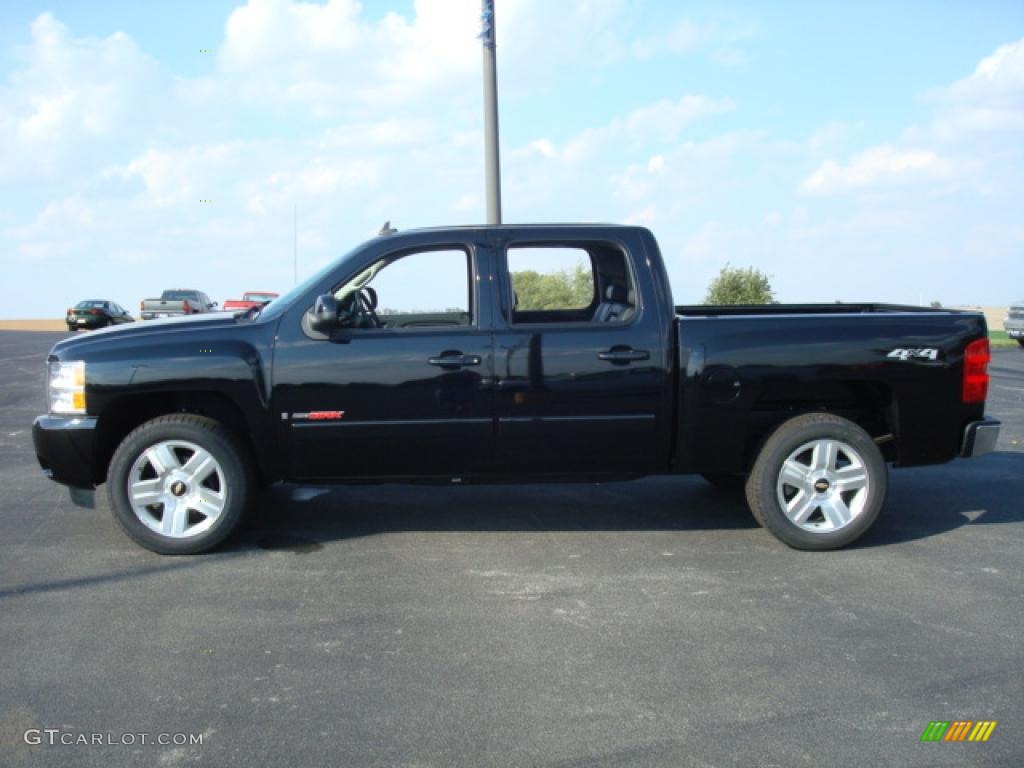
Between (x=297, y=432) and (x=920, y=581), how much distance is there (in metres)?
3.56

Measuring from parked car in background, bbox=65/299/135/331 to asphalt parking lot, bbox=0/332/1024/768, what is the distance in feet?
121

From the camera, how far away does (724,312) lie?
21.8 ft

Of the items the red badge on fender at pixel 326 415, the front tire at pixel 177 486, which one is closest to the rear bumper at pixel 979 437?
the red badge on fender at pixel 326 415

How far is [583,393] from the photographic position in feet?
17.6

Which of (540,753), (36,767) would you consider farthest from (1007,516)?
(36,767)

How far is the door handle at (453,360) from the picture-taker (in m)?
5.31

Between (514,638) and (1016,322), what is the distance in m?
26.6

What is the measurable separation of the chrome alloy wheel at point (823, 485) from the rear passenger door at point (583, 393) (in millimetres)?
761

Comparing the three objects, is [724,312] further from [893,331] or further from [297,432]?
[297,432]

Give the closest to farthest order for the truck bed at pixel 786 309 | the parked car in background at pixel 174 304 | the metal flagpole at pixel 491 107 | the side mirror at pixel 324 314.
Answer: the side mirror at pixel 324 314 < the truck bed at pixel 786 309 < the metal flagpole at pixel 491 107 < the parked car in background at pixel 174 304

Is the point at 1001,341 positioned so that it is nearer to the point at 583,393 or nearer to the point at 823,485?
the point at 823,485

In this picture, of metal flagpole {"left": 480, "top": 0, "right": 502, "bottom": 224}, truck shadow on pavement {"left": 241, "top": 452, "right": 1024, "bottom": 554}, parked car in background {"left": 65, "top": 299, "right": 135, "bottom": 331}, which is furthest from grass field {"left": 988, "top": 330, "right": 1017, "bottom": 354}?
parked car in background {"left": 65, "top": 299, "right": 135, "bottom": 331}

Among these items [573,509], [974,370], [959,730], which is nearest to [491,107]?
[573,509]

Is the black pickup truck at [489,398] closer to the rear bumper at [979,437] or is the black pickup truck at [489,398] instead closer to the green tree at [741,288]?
the rear bumper at [979,437]
